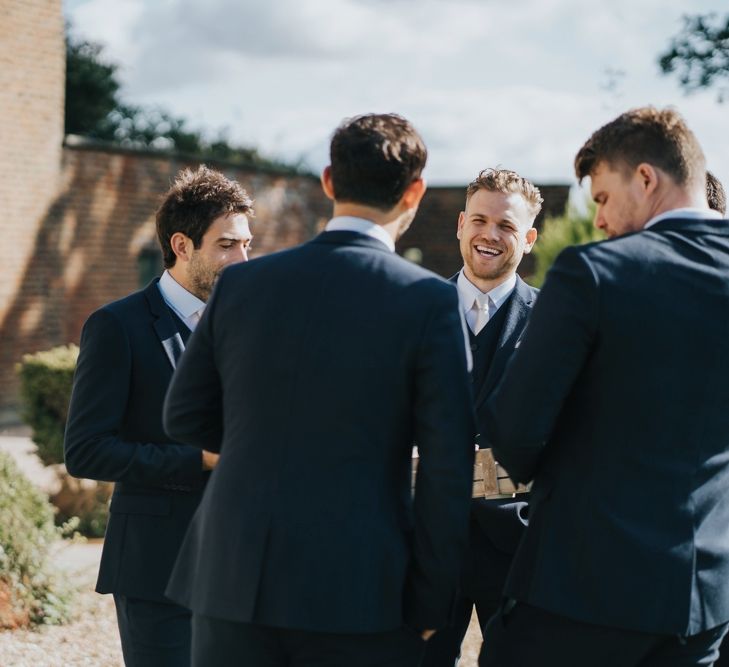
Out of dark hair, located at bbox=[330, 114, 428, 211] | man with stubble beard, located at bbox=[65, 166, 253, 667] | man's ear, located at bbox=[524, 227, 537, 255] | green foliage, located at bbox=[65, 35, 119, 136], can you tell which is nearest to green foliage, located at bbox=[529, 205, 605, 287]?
man's ear, located at bbox=[524, 227, 537, 255]

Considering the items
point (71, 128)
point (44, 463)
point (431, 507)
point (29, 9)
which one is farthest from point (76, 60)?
point (431, 507)

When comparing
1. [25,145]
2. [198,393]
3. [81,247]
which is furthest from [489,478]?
[81,247]

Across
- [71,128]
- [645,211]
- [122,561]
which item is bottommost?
[122,561]

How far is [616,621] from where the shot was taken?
8.21ft

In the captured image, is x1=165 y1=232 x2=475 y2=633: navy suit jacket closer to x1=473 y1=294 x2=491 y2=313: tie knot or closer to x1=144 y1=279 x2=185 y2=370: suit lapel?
x1=144 y1=279 x2=185 y2=370: suit lapel

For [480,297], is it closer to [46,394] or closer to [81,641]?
[81,641]

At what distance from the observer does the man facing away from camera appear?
2412mm

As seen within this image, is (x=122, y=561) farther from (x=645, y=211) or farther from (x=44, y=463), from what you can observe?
(x=44, y=463)

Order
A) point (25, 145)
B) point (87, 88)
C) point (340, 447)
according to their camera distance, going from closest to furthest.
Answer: point (340, 447) < point (25, 145) < point (87, 88)

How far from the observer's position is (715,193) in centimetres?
391

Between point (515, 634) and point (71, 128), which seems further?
point (71, 128)

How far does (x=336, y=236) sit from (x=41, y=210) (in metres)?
14.6

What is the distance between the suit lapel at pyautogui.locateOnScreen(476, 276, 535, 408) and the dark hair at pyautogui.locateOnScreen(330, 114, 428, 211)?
49.5 inches

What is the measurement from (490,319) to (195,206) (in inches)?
44.3
